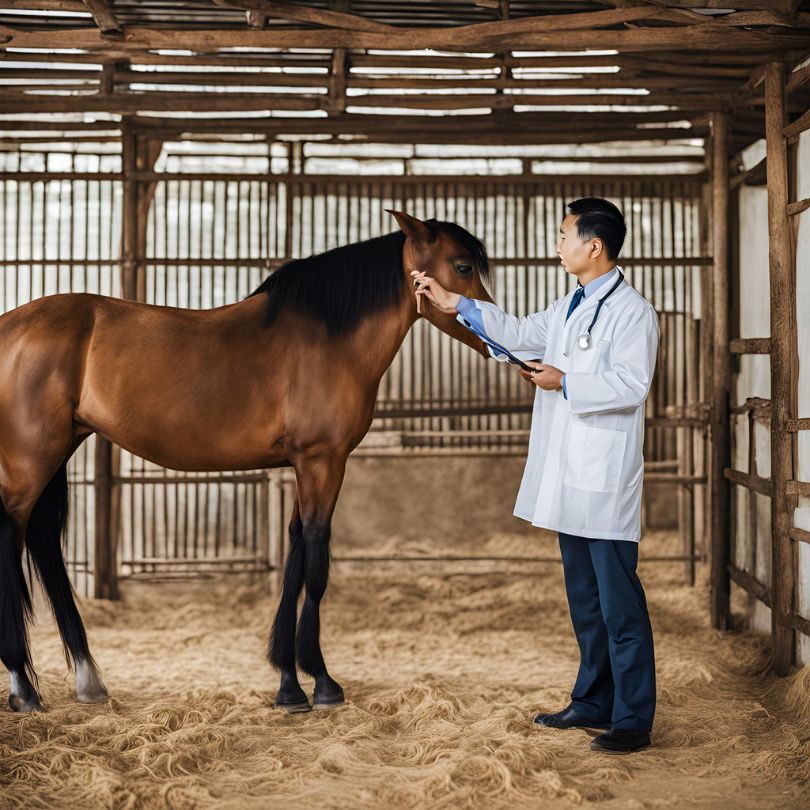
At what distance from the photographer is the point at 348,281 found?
11.5 ft

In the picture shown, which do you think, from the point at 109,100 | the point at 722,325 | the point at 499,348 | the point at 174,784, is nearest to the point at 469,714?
the point at 174,784

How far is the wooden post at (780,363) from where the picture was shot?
3848mm

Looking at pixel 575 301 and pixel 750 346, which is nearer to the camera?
pixel 575 301

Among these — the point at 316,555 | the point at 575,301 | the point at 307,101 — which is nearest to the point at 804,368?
the point at 575,301

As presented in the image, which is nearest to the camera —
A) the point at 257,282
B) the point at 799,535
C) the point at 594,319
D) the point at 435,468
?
the point at 594,319

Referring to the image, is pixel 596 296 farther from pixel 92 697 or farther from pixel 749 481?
pixel 92 697

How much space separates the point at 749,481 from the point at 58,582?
128 inches

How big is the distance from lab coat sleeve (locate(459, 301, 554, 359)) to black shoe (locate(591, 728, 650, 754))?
135cm

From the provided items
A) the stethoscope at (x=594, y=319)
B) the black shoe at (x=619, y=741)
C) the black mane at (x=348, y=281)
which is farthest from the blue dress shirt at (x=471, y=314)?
the black shoe at (x=619, y=741)

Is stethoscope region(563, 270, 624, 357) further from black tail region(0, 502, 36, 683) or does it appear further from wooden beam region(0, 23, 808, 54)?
black tail region(0, 502, 36, 683)

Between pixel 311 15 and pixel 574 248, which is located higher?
pixel 311 15

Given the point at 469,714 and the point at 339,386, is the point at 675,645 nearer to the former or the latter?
the point at 469,714

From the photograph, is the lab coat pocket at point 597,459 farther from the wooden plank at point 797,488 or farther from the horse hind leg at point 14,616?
the horse hind leg at point 14,616

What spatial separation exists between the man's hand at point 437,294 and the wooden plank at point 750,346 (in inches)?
69.0
